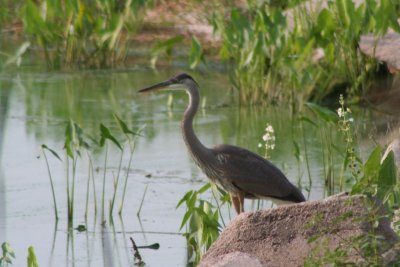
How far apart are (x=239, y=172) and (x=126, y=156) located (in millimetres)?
1797

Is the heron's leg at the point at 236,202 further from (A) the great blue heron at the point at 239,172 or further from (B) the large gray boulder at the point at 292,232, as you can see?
(B) the large gray boulder at the point at 292,232

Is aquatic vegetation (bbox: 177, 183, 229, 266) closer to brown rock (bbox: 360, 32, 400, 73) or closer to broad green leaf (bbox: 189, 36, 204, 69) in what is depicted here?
broad green leaf (bbox: 189, 36, 204, 69)

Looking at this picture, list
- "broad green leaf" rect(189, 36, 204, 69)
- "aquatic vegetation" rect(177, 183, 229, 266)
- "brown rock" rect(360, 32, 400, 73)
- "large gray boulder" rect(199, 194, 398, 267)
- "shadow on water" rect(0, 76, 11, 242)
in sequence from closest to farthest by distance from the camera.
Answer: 1. "shadow on water" rect(0, 76, 11, 242)
2. "large gray boulder" rect(199, 194, 398, 267)
3. "aquatic vegetation" rect(177, 183, 229, 266)
4. "broad green leaf" rect(189, 36, 204, 69)
5. "brown rock" rect(360, 32, 400, 73)

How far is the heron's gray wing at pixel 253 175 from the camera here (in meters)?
5.61

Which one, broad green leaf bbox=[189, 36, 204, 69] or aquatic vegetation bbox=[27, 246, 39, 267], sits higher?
broad green leaf bbox=[189, 36, 204, 69]

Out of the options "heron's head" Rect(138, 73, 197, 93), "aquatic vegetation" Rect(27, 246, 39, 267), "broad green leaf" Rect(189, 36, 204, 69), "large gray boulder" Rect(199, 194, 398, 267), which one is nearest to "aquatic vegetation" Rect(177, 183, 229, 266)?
"large gray boulder" Rect(199, 194, 398, 267)

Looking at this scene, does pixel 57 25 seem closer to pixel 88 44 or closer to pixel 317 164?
pixel 88 44

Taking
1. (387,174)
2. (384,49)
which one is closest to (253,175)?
(387,174)

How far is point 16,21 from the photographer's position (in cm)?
1134

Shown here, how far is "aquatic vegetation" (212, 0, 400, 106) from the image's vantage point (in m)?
7.82

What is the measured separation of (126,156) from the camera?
24.2ft

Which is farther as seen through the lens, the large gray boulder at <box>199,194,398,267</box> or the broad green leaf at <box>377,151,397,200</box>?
the broad green leaf at <box>377,151,397,200</box>

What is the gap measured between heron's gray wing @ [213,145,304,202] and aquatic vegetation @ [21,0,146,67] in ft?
12.3

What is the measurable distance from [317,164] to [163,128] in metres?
1.42
